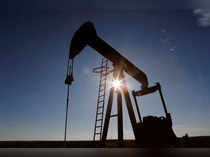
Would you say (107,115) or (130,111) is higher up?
(130,111)

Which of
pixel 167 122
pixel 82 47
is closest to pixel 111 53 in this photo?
pixel 82 47

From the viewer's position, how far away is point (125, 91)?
10.7 m

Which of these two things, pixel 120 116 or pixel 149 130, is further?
pixel 120 116

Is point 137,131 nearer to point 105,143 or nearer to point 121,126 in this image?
point 121,126

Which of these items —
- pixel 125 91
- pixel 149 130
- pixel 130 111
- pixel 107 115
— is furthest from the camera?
pixel 125 91

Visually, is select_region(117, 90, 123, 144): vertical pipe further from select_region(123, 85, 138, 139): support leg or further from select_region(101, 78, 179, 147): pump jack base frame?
select_region(123, 85, 138, 139): support leg

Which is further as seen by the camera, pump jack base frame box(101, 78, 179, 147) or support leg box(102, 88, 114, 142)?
support leg box(102, 88, 114, 142)

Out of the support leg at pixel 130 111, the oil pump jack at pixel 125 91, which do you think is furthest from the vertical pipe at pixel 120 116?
the support leg at pixel 130 111

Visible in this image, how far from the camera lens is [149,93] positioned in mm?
11094

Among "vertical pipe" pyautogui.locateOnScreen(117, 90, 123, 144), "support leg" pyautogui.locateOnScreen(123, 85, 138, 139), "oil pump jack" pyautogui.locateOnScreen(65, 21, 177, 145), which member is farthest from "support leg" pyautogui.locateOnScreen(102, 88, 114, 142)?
"support leg" pyautogui.locateOnScreen(123, 85, 138, 139)

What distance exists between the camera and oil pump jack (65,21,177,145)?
9.07 metres

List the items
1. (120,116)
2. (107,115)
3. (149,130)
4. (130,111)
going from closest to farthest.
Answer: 1. (149,130)
2. (120,116)
3. (107,115)
4. (130,111)

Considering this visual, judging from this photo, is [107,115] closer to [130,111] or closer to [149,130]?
[130,111]

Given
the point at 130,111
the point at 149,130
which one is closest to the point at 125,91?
the point at 130,111
